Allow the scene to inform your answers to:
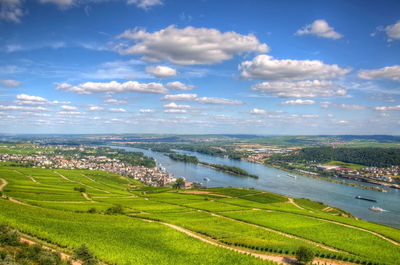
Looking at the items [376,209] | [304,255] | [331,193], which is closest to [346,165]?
[331,193]

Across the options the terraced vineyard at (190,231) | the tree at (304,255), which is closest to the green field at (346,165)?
the terraced vineyard at (190,231)

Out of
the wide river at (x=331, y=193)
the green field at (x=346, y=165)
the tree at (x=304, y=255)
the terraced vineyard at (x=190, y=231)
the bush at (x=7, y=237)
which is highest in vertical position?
the bush at (x=7, y=237)

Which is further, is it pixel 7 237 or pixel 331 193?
pixel 331 193

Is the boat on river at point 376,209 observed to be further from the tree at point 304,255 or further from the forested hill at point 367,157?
the forested hill at point 367,157

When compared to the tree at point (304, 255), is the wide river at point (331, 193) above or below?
below

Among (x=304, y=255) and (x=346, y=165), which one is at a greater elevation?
(x=304, y=255)

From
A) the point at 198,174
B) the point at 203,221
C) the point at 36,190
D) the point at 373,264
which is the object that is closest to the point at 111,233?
the point at 203,221

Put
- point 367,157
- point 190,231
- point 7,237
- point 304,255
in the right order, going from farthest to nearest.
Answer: point 367,157, point 190,231, point 304,255, point 7,237

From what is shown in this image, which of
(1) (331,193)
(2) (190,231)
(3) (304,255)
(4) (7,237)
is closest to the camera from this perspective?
(4) (7,237)

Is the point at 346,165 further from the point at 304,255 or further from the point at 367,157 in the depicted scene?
the point at 304,255
